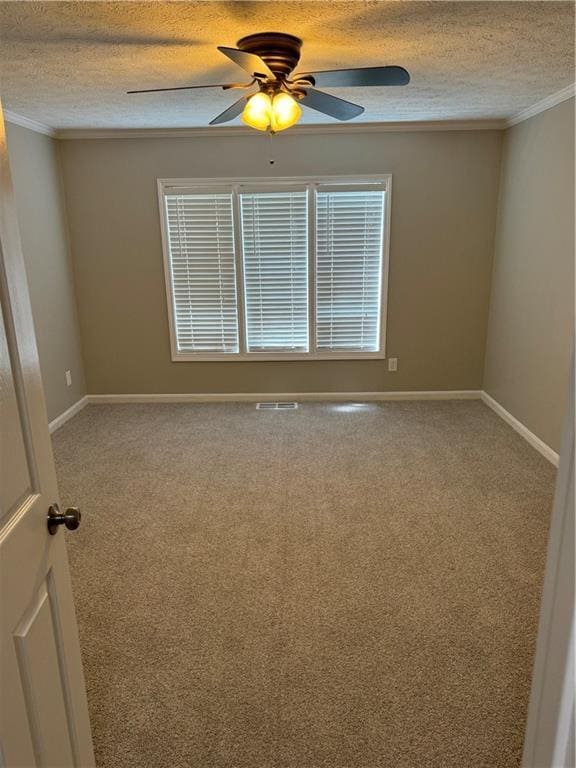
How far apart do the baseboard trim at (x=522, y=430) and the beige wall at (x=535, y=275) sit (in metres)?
0.05

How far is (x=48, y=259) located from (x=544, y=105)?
3966mm

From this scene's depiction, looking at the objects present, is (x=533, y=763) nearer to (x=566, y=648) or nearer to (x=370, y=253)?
(x=566, y=648)

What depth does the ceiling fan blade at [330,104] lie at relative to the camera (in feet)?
8.43

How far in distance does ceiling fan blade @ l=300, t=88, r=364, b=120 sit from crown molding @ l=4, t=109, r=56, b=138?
2.34 metres

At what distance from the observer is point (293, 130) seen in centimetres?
450

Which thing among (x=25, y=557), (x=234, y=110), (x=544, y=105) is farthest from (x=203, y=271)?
(x=25, y=557)

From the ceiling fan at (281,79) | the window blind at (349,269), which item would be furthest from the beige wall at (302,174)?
the ceiling fan at (281,79)

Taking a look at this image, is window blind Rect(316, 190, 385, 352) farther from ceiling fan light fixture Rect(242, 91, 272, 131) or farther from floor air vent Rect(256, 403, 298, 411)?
ceiling fan light fixture Rect(242, 91, 272, 131)

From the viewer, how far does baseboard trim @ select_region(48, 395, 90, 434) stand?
14.7ft

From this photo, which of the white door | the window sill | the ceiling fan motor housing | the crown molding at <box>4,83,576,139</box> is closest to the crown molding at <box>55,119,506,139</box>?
the crown molding at <box>4,83,576,139</box>

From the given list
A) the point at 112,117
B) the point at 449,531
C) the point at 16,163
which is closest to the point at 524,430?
the point at 449,531

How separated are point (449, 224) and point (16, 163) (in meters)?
3.55

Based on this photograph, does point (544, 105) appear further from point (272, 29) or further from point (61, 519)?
point (61, 519)

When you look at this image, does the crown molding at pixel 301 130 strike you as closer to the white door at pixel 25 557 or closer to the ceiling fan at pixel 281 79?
the ceiling fan at pixel 281 79
